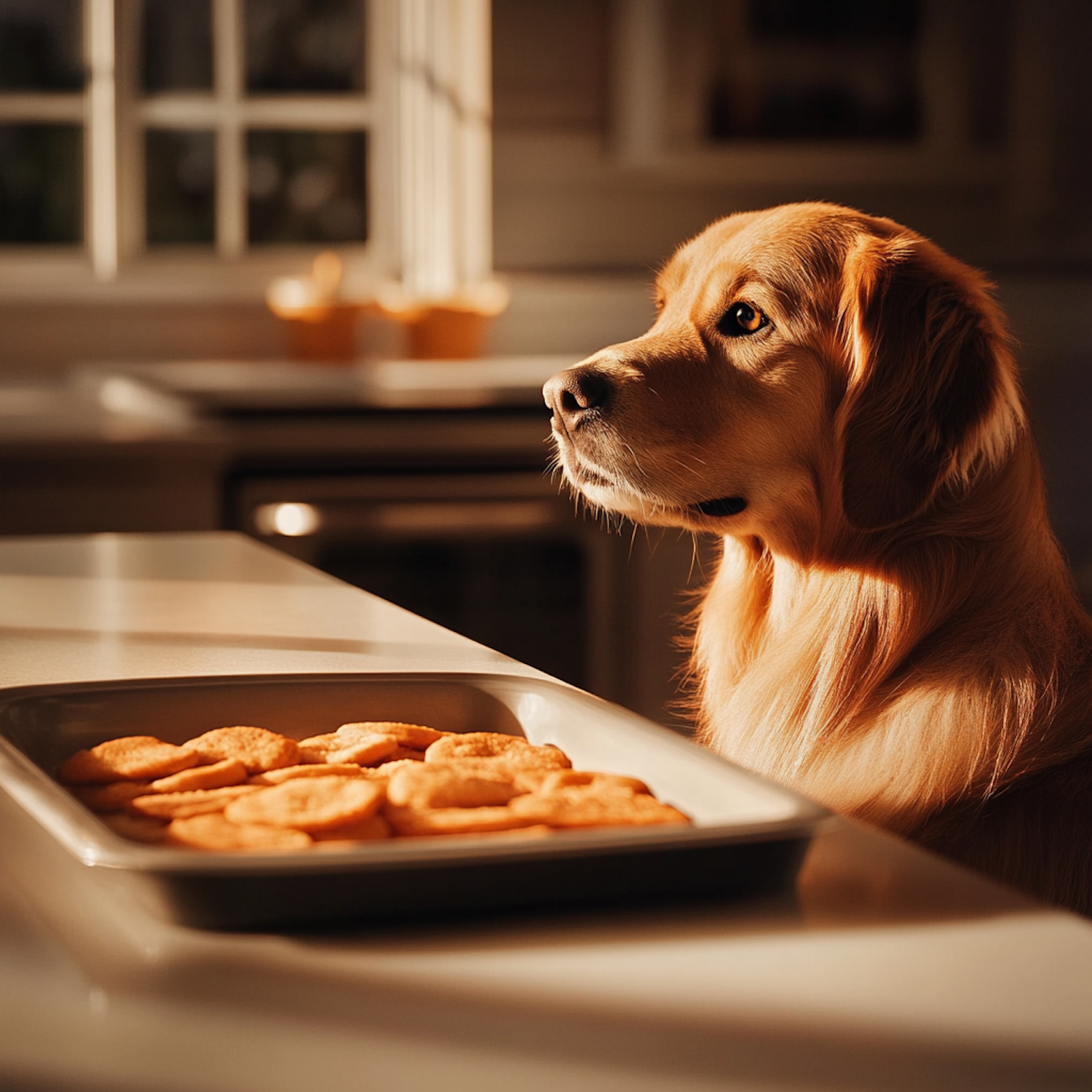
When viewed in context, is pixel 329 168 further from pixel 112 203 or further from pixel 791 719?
pixel 791 719

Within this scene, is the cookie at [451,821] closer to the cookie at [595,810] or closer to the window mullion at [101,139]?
the cookie at [595,810]

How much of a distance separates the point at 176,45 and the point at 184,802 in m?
3.92

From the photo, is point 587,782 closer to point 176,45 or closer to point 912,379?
point 912,379

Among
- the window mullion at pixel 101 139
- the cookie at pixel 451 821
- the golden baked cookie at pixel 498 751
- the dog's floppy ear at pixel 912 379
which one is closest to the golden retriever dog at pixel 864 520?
the dog's floppy ear at pixel 912 379

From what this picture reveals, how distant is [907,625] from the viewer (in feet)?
4.01

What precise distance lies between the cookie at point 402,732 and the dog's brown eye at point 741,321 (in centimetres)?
69

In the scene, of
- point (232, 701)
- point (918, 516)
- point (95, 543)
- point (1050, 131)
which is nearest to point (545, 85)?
point (1050, 131)

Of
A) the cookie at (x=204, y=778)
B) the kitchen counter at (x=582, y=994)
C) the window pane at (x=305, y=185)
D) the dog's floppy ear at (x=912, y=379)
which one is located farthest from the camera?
the window pane at (x=305, y=185)

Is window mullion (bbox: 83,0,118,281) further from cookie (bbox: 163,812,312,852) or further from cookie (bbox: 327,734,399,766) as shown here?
cookie (bbox: 163,812,312,852)

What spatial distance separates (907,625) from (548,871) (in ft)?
2.35

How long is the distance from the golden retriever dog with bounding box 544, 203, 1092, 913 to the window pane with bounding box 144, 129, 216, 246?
10.1 ft

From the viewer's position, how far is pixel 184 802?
2.23 ft

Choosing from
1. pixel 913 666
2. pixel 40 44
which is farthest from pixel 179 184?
pixel 913 666

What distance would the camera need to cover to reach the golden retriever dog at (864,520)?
3.65 ft
